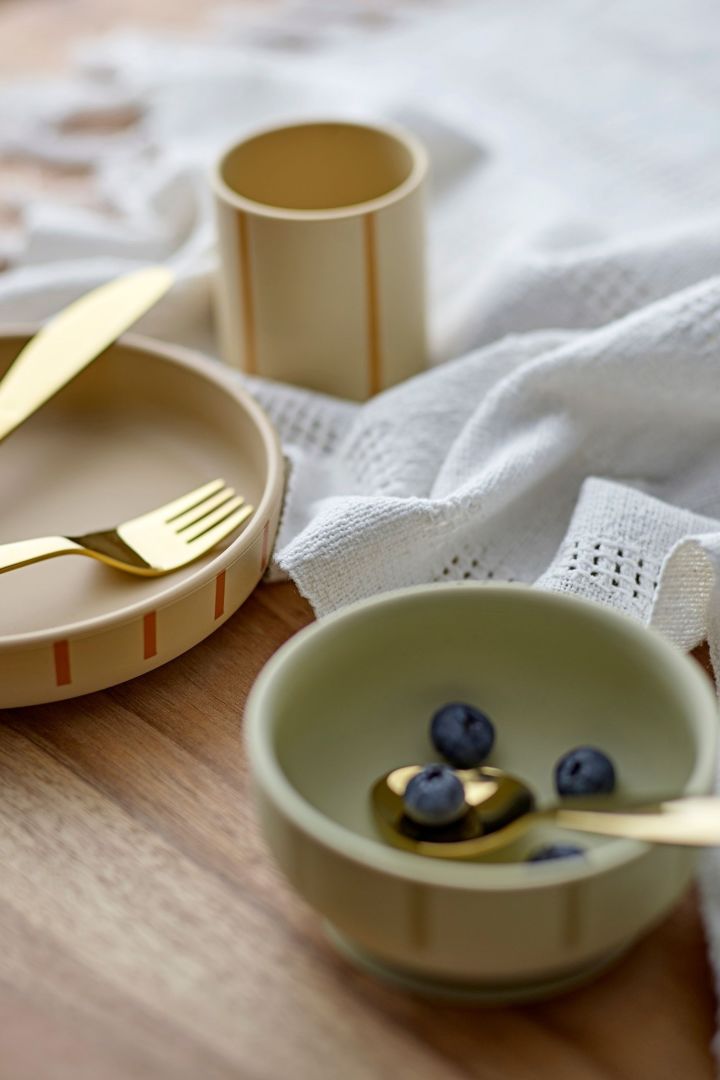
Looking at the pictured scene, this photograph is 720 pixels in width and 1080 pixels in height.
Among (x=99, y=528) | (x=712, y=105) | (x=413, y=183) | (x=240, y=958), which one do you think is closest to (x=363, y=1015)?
(x=240, y=958)

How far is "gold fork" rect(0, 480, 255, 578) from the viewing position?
1.96 feet

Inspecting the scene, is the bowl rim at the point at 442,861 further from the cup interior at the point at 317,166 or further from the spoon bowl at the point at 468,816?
the cup interior at the point at 317,166

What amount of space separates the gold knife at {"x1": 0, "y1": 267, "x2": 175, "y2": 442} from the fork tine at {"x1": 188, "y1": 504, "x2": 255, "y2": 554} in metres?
0.13

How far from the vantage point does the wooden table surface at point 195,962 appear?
44 cm

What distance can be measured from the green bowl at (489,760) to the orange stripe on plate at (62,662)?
109mm

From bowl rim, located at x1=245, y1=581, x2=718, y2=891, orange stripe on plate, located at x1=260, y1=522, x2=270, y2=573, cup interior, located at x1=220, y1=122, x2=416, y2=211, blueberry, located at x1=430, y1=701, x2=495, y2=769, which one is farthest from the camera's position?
cup interior, located at x1=220, y1=122, x2=416, y2=211

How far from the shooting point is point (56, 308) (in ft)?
2.72

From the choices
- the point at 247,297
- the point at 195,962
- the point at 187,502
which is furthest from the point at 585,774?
the point at 247,297

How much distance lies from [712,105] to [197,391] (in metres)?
0.49

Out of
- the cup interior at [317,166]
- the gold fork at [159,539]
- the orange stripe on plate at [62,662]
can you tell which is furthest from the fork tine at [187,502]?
the cup interior at [317,166]

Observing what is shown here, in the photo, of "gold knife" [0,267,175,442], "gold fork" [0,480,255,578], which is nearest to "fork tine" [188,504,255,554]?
"gold fork" [0,480,255,578]

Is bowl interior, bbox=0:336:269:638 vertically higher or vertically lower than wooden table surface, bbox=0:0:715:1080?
higher

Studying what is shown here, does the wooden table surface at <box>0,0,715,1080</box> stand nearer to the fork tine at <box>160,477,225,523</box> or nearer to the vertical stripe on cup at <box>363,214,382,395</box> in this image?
the fork tine at <box>160,477,225,523</box>

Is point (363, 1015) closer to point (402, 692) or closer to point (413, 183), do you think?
point (402, 692)
